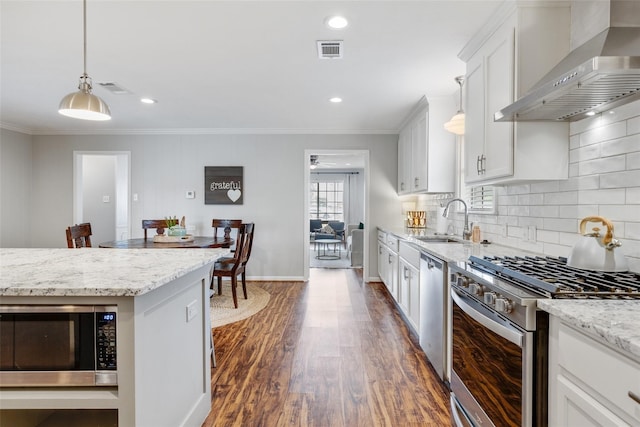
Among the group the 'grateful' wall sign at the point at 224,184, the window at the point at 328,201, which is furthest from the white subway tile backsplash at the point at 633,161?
the window at the point at 328,201

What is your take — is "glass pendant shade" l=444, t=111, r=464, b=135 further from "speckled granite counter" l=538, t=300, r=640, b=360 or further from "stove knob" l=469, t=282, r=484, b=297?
"speckled granite counter" l=538, t=300, r=640, b=360

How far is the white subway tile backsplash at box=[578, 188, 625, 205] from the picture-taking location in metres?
1.68

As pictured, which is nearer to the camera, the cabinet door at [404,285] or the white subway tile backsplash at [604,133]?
the white subway tile backsplash at [604,133]

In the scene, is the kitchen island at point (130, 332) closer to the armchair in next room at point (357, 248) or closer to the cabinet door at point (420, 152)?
the cabinet door at point (420, 152)

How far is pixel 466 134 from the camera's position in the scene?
103 inches

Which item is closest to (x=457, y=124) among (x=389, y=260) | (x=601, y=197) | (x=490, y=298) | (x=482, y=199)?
(x=482, y=199)

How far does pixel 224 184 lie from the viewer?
5375 millimetres

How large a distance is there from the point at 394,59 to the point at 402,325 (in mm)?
2465

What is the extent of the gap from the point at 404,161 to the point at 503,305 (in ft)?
12.3

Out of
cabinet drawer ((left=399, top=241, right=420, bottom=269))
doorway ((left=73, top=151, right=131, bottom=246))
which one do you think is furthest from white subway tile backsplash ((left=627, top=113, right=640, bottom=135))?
doorway ((left=73, top=151, right=131, bottom=246))

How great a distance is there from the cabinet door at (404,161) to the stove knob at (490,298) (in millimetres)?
3174

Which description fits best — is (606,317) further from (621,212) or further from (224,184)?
(224,184)

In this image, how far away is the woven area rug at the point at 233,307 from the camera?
3.61 meters

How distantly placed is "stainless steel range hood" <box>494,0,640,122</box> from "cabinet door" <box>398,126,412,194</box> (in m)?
2.75
